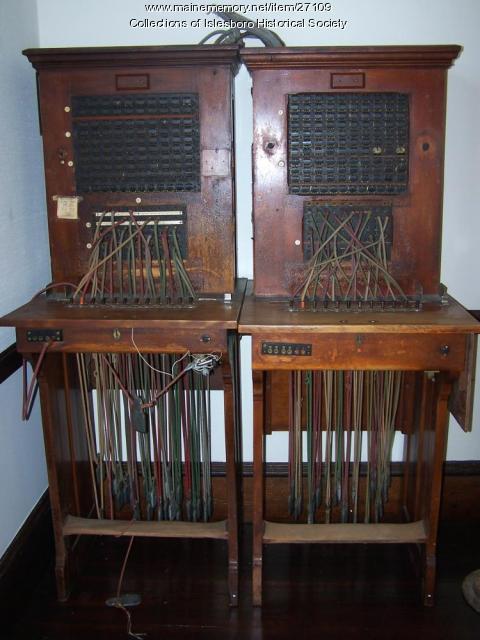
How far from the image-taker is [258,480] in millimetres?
2180

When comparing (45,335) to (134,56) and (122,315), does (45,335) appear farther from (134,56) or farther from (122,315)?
(134,56)

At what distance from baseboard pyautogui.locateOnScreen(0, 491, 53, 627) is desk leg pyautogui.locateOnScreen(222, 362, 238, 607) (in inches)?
27.9

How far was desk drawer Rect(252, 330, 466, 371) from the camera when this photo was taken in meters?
1.97

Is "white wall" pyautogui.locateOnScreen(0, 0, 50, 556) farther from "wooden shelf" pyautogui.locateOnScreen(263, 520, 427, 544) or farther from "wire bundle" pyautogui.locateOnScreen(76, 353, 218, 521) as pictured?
"wooden shelf" pyautogui.locateOnScreen(263, 520, 427, 544)

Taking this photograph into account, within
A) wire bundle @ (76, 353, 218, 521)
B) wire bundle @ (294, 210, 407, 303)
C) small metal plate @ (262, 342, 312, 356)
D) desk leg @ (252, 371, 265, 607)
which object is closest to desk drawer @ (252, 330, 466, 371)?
small metal plate @ (262, 342, 312, 356)

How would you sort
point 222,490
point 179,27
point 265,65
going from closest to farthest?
point 265,65 → point 179,27 → point 222,490

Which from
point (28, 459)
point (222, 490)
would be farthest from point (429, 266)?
point (28, 459)

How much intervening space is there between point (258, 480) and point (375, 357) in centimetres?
58

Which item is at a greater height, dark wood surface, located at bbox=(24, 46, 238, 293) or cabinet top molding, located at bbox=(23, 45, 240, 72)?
cabinet top molding, located at bbox=(23, 45, 240, 72)

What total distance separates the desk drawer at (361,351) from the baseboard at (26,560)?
41.3 inches

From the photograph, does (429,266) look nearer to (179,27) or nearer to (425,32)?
(425,32)

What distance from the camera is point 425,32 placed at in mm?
2383

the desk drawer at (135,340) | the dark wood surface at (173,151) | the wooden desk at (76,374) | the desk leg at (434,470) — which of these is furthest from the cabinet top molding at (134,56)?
the desk leg at (434,470)

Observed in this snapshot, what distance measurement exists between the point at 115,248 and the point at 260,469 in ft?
2.92
